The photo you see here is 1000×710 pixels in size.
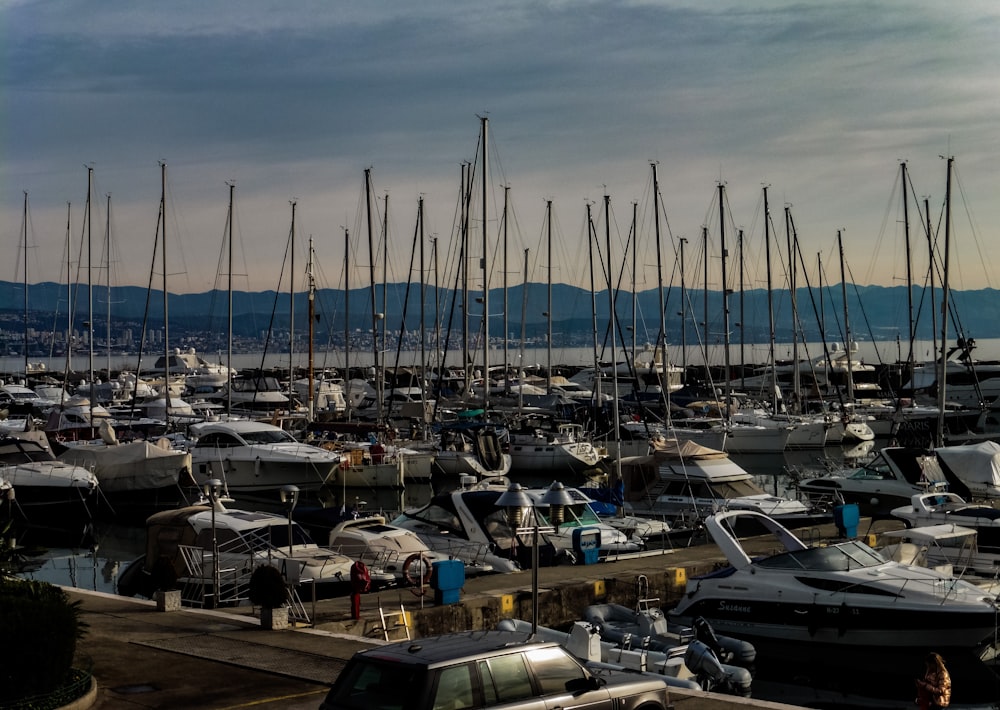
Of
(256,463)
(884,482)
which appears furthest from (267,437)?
(884,482)

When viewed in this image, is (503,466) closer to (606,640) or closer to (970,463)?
(970,463)

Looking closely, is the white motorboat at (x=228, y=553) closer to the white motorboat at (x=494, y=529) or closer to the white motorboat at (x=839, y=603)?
the white motorboat at (x=494, y=529)

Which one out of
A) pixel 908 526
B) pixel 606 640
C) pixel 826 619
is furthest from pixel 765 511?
pixel 606 640

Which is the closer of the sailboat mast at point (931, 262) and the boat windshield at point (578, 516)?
the boat windshield at point (578, 516)

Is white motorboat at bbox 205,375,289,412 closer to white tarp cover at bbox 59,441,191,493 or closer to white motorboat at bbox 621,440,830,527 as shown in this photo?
white tarp cover at bbox 59,441,191,493

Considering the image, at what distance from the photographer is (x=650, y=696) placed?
36.9 feet

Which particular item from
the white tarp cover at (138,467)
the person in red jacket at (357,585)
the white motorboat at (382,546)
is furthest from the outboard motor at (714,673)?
the white tarp cover at (138,467)

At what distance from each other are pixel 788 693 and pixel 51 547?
87.8 ft

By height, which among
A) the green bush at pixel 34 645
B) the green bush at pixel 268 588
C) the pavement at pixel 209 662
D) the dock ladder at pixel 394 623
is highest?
the green bush at pixel 34 645

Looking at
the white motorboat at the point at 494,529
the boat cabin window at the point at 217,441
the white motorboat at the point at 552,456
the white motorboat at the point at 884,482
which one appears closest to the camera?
the white motorboat at the point at 494,529

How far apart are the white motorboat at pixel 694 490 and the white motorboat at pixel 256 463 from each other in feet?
51.3

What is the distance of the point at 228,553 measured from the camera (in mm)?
25625

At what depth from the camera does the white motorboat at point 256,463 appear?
47969 millimetres

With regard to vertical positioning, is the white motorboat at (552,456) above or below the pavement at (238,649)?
below
